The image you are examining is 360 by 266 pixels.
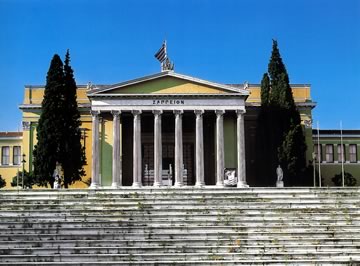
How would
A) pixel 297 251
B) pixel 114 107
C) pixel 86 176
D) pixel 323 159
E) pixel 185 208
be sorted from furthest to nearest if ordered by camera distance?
pixel 323 159 < pixel 86 176 < pixel 114 107 < pixel 185 208 < pixel 297 251

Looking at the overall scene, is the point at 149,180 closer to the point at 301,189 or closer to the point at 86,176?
the point at 86,176

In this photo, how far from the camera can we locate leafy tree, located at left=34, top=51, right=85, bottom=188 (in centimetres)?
4728

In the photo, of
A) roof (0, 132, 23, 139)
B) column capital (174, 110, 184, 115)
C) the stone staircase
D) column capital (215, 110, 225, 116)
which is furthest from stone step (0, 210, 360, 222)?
roof (0, 132, 23, 139)

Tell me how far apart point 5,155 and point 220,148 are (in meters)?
24.4

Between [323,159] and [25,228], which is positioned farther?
[323,159]

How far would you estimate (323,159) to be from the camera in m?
61.2

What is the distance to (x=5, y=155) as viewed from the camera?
201ft

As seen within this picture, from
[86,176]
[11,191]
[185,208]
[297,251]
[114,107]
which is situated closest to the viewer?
[297,251]

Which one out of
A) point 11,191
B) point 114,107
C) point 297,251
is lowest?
point 297,251

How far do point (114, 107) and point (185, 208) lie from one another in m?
15.6

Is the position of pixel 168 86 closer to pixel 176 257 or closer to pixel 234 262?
pixel 176 257

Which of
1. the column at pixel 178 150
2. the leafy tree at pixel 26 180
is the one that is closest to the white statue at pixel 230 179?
the column at pixel 178 150

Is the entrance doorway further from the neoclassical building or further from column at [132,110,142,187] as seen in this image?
column at [132,110,142,187]

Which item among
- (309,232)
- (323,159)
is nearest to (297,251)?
(309,232)
